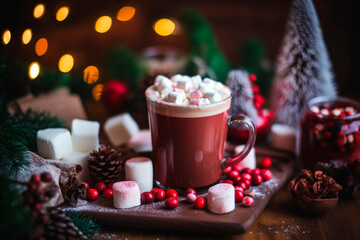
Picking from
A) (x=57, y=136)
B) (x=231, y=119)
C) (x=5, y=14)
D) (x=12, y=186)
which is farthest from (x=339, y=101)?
(x=5, y=14)

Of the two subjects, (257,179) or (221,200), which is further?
(257,179)

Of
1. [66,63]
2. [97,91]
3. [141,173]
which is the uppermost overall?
[66,63]

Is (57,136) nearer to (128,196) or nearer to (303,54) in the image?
(128,196)

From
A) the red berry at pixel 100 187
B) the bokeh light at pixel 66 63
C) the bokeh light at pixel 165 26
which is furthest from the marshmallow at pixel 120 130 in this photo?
the bokeh light at pixel 165 26

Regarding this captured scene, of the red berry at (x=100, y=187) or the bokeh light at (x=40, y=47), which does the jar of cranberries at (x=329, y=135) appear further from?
the bokeh light at (x=40, y=47)

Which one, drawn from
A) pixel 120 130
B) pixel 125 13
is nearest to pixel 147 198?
pixel 120 130

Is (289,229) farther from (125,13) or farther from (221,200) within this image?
(125,13)
